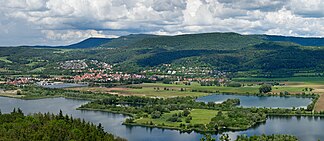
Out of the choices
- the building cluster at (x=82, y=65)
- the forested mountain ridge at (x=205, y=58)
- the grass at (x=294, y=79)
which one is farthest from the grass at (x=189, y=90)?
the building cluster at (x=82, y=65)

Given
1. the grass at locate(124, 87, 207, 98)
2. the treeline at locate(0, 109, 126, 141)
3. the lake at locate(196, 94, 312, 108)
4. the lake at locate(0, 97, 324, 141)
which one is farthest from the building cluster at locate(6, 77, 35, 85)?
the treeline at locate(0, 109, 126, 141)

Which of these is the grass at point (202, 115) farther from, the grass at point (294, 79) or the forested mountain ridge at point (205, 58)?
the forested mountain ridge at point (205, 58)

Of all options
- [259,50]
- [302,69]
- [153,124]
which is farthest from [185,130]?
[259,50]

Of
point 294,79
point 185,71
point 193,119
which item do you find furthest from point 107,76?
point 193,119

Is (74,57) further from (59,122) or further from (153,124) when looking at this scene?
(59,122)

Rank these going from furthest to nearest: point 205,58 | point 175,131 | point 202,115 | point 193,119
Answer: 1. point 205,58
2. point 202,115
3. point 193,119
4. point 175,131

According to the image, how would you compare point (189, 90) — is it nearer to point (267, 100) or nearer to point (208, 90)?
point (208, 90)
